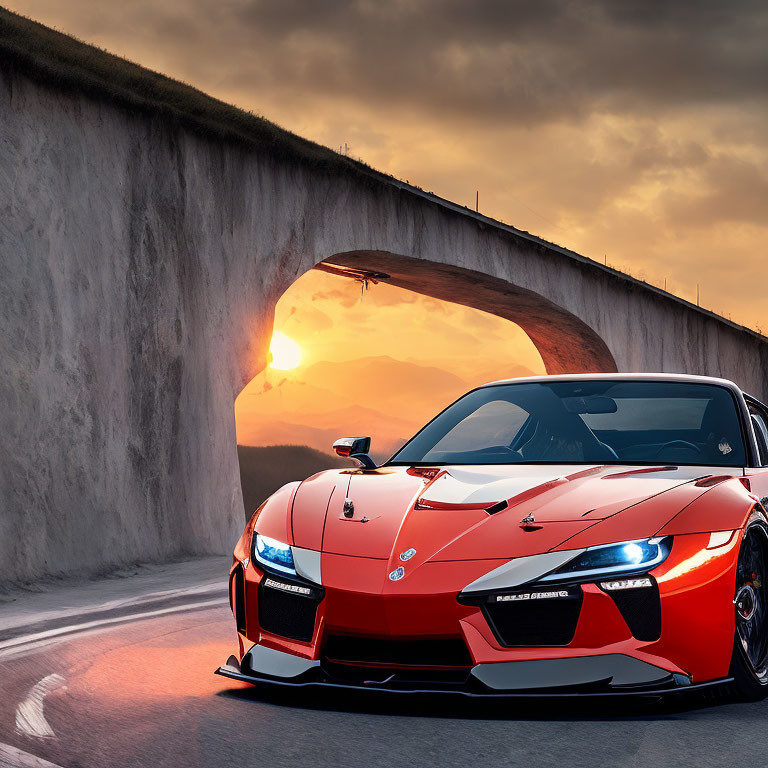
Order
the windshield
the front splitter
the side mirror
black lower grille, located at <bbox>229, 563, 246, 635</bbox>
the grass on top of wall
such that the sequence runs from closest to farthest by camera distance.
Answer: the front splitter
black lower grille, located at <bbox>229, 563, 246, 635</bbox>
the windshield
the side mirror
the grass on top of wall

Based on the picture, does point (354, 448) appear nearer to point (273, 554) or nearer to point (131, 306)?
point (273, 554)

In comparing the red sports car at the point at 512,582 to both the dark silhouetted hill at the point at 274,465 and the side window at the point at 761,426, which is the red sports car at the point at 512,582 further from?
the dark silhouetted hill at the point at 274,465

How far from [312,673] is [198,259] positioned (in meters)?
9.71

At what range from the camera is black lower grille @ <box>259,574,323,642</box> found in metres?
3.66

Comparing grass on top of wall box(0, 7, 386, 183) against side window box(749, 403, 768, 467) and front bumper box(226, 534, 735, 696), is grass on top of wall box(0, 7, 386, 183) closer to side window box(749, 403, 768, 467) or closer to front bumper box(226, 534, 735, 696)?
side window box(749, 403, 768, 467)

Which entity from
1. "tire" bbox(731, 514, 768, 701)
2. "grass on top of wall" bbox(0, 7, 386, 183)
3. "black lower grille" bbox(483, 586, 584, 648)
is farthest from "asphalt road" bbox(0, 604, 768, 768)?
"grass on top of wall" bbox(0, 7, 386, 183)

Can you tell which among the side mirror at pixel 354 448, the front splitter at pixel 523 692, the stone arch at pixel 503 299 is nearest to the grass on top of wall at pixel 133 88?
the stone arch at pixel 503 299

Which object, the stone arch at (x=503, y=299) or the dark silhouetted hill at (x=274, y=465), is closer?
the stone arch at (x=503, y=299)

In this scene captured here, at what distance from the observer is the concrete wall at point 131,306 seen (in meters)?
9.90

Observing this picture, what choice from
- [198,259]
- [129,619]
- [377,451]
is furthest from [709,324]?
[129,619]

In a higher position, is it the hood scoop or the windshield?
the windshield

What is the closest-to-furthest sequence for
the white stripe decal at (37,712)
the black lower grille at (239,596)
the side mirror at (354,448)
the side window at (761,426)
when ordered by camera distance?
the white stripe decal at (37,712) → the black lower grille at (239,596) → the side mirror at (354,448) → the side window at (761,426)

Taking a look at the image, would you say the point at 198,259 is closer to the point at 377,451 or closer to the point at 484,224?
the point at 484,224

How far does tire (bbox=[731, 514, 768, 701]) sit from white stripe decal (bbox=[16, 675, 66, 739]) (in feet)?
7.95
